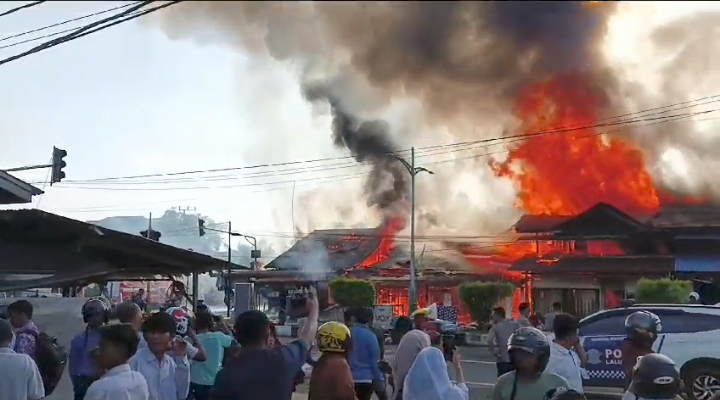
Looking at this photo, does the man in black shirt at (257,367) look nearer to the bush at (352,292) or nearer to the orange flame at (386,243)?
the bush at (352,292)

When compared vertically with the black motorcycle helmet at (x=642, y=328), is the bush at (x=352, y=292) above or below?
above

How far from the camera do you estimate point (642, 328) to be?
5180 mm

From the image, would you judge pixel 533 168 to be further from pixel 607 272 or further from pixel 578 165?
pixel 607 272

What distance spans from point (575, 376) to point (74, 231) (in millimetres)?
5847

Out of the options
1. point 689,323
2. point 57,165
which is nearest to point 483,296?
point 689,323

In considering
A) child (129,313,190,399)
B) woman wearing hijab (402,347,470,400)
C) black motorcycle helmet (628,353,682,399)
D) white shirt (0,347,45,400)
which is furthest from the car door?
white shirt (0,347,45,400)

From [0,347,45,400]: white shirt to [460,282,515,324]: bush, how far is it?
81.0 feet

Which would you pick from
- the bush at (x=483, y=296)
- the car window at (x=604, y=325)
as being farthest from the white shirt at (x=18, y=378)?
the bush at (x=483, y=296)

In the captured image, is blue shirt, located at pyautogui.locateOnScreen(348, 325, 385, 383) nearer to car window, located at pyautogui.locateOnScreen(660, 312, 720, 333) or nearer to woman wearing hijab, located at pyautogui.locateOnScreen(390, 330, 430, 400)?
woman wearing hijab, located at pyautogui.locateOnScreen(390, 330, 430, 400)

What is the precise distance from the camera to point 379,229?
49219 millimetres

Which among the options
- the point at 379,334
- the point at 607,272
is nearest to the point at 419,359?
the point at 379,334

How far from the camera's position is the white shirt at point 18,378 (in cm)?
534

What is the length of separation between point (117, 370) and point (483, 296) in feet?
85.2

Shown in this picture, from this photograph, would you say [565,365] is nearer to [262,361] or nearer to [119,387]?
[262,361]
